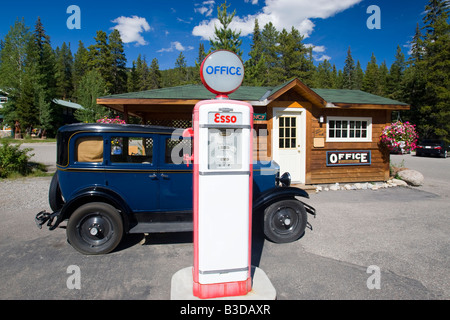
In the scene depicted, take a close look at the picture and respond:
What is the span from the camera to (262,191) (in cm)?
468

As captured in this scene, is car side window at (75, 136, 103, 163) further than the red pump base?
Yes

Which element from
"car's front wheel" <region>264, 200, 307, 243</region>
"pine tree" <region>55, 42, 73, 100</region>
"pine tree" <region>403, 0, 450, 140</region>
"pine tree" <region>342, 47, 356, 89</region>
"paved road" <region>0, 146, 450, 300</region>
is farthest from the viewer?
"pine tree" <region>342, 47, 356, 89</region>

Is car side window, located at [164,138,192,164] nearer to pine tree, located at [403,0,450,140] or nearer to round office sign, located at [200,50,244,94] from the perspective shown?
round office sign, located at [200,50,244,94]

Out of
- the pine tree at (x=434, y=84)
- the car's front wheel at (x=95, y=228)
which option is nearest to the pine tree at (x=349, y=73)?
the pine tree at (x=434, y=84)

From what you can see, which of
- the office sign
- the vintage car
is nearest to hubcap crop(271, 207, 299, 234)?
the vintage car

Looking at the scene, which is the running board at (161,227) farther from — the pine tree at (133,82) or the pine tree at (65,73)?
the pine tree at (65,73)

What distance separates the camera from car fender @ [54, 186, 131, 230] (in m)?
3.71

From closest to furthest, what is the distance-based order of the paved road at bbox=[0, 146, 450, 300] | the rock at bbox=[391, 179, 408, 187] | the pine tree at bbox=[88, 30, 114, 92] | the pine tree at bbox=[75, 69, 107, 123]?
the paved road at bbox=[0, 146, 450, 300] < the rock at bbox=[391, 179, 408, 187] < the pine tree at bbox=[75, 69, 107, 123] < the pine tree at bbox=[88, 30, 114, 92]

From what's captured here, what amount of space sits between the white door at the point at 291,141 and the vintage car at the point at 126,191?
4.05 metres

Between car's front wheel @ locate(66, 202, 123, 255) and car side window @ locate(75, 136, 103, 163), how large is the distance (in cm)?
71

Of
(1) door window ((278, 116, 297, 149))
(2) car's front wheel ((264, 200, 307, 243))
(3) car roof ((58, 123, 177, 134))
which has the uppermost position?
(1) door window ((278, 116, 297, 149))

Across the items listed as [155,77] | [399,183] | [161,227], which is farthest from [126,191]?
[155,77]
